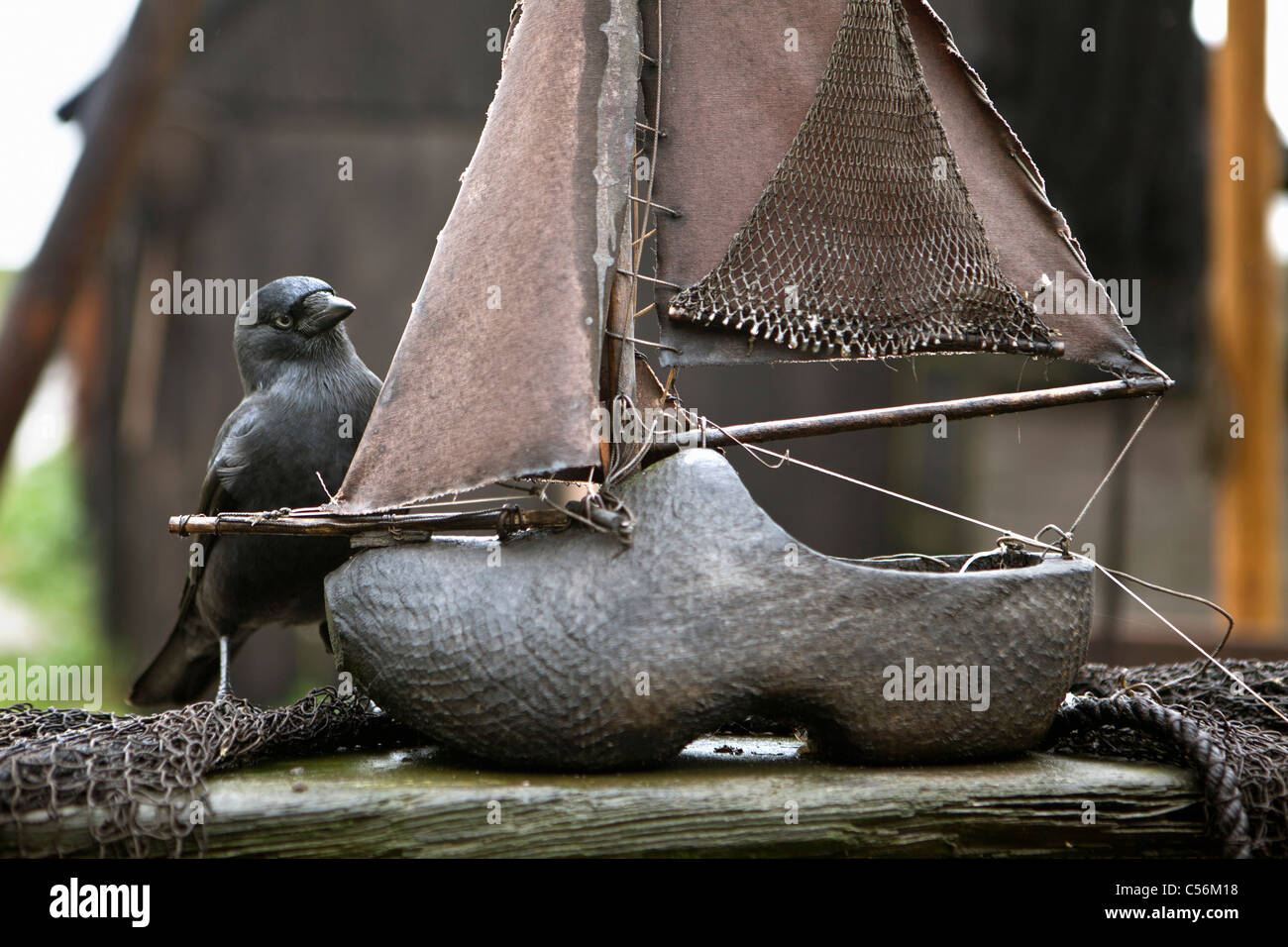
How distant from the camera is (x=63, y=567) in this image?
970cm

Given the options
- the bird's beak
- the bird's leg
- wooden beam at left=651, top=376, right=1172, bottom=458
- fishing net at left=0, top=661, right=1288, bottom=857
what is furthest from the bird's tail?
wooden beam at left=651, top=376, right=1172, bottom=458

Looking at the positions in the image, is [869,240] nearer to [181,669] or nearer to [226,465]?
[226,465]

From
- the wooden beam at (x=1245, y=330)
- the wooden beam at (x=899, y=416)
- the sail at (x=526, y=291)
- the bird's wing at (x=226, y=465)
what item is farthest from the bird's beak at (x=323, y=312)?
the wooden beam at (x=1245, y=330)

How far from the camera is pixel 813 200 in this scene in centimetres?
199

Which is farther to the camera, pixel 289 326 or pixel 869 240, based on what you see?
pixel 289 326

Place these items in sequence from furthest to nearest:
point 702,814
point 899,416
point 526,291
Result: 1. point 899,416
2. point 526,291
3. point 702,814

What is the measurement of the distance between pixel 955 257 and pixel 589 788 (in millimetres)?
1076

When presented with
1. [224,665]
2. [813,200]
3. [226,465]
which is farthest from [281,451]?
[813,200]

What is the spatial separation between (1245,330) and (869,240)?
3876 millimetres

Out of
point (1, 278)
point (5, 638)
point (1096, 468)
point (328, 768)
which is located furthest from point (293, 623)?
point (1, 278)

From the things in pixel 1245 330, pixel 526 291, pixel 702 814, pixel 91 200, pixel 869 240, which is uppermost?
pixel 91 200

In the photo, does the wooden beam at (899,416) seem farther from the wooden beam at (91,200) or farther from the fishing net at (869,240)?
the wooden beam at (91,200)

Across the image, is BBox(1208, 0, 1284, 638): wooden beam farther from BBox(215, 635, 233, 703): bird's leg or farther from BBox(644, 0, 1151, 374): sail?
BBox(215, 635, 233, 703): bird's leg
